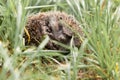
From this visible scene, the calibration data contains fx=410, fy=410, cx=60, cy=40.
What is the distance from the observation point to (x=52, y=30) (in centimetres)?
254

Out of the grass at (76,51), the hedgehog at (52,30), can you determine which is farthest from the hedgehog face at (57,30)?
the grass at (76,51)

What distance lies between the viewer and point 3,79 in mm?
1634

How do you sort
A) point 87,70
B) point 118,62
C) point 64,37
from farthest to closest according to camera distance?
point 64,37
point 87,70
point 118,62

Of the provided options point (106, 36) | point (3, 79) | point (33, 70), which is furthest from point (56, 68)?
point (3, 79)

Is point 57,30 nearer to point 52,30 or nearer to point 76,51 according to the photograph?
point 52,30

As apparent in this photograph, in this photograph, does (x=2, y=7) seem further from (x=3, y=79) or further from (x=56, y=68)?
(x=3, y=79)

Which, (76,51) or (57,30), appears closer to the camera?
(76,51)

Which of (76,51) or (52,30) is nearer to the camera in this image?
(76,51)

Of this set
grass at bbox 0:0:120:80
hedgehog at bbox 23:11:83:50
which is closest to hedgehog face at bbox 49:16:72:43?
hedgehog at bbox 23:11:83:50

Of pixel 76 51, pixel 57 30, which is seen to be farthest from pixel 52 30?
pixel 76 51

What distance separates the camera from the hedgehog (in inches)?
98.6

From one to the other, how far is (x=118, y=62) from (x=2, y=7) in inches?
35.2

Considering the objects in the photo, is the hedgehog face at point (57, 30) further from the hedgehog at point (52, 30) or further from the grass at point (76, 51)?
the grass at point (76, 51)

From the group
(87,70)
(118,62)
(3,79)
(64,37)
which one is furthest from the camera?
(64,37)
